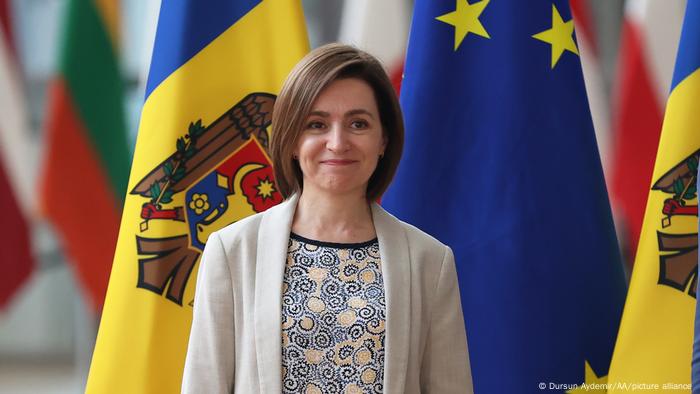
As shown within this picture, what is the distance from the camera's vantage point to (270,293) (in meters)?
1.35

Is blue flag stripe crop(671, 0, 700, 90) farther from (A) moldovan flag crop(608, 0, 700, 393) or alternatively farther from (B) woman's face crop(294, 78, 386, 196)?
(B) woman's face crop(294, 78, 386, 196)

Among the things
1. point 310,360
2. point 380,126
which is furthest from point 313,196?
point 310,360

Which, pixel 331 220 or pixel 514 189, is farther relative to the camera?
pixel 514 189

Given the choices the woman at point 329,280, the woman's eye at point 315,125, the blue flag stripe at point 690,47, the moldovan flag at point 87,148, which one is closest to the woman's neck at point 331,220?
the woman at point 329,280

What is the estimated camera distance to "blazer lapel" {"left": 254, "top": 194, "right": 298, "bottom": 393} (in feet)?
4.32

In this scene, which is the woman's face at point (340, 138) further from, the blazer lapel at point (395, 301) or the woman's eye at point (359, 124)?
the blazer lapel at point (395, 301)

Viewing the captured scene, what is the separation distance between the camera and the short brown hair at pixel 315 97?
1.37 meters

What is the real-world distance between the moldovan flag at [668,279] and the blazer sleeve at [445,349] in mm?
734

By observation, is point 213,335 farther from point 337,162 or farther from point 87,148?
point 87,148

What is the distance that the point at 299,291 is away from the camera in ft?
4.47

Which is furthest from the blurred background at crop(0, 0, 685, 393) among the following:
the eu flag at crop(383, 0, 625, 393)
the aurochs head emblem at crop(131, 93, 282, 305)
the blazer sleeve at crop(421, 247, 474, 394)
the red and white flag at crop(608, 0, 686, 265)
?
the blazer sleeve at crop(421, 247, 474, 394)

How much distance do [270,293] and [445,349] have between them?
0.28 metres

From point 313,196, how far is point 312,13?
4.95 m

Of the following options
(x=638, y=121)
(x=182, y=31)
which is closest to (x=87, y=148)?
(x=182, y=31)
